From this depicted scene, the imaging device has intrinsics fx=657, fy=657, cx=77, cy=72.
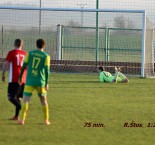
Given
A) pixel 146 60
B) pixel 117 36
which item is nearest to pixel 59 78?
pixel 146 60

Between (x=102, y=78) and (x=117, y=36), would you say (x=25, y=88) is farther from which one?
(x=117, y=36)

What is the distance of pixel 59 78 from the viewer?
25.9m

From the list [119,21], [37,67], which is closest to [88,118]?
[37,67]

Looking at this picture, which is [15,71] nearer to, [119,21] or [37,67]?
[37,67]

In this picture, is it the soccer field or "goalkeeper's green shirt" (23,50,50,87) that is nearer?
the soccer field

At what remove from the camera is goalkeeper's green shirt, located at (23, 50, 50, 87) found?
13234 mm

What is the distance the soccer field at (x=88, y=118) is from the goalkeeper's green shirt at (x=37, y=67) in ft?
2.89

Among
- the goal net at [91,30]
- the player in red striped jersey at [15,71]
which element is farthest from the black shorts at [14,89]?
the goal net at [91,30]

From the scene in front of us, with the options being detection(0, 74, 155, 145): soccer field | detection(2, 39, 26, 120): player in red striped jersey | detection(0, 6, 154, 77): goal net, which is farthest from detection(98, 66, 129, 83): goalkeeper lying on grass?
detection(2, 39, 26, 120): player in red striped jersey

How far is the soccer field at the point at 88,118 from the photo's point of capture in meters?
11.8

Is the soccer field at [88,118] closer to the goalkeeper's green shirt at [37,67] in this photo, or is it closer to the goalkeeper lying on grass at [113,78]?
the goalkeeper's green shirt at [37,67]

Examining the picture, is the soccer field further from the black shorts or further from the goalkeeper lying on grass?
the goalkeeper lying on grass

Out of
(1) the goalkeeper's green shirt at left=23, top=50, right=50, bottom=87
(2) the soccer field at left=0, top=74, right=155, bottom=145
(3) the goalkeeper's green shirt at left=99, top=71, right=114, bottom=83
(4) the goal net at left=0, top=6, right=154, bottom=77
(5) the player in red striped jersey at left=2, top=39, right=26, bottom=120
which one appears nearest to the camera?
(2) the soccer field at left=0, top=74, right=155, bottom=145

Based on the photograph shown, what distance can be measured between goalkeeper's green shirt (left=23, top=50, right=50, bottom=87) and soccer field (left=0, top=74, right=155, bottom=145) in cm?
88
